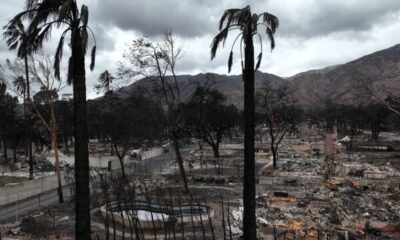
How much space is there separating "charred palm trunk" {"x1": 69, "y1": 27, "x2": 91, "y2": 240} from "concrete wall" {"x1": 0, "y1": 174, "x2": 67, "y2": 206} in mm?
18887

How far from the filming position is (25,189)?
26688 millimetres

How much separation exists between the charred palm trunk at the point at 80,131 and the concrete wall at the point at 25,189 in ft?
62.0

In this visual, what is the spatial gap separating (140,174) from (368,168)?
2062cm

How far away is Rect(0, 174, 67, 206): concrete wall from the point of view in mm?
25016

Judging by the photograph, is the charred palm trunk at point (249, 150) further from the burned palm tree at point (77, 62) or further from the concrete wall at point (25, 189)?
the concrete wall at point (25, 189)

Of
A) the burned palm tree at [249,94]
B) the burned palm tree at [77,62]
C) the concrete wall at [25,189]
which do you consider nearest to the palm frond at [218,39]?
the burned palm tree at [249,94]

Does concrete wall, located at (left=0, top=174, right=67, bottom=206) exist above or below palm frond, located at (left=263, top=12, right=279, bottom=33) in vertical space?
below

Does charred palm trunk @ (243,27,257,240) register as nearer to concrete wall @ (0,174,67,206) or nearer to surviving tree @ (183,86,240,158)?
concrete wall @ (0,174,67,206)

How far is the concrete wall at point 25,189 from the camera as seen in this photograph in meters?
25.0

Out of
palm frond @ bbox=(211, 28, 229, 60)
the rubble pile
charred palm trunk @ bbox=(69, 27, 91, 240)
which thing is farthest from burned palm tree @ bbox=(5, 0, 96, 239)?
the rubble pile

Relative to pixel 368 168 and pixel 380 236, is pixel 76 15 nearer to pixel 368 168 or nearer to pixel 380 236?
pixel 380 236

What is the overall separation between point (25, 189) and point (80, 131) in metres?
20.8

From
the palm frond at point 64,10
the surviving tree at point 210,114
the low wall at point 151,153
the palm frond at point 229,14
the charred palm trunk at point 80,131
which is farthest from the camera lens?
the low wall at point 151,153

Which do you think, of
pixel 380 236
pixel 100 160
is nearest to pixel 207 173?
pixel 100 160
